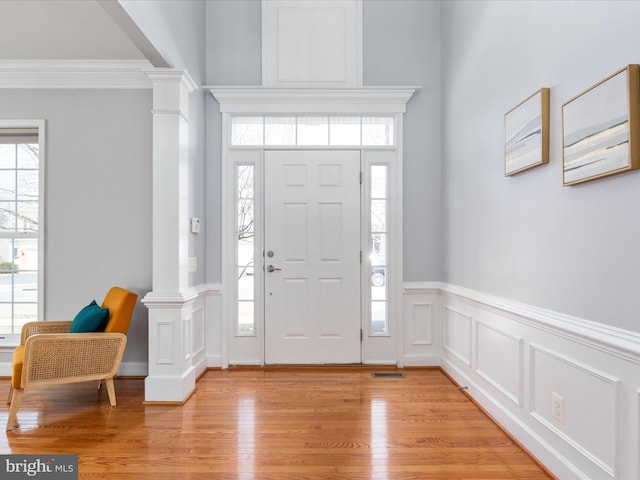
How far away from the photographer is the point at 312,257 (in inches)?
155

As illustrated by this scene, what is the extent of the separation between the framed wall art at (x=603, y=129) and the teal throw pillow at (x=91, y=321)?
305cm

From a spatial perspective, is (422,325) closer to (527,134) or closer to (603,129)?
(527,134)

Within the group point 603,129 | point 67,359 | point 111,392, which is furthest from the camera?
point 111,392

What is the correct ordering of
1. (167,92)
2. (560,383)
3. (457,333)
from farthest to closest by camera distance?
(457,333), (167,92), (560,383)

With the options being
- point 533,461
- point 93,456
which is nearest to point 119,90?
point 93,456

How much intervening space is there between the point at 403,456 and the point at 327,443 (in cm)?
44

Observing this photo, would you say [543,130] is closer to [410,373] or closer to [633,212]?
[633,212]

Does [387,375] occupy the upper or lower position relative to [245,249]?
lower

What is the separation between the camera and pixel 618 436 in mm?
1677

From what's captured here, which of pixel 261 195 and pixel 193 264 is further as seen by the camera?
pixel 261 195

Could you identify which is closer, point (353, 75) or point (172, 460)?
point (172, 460)

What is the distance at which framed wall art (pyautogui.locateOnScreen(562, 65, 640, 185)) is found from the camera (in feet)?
5.17

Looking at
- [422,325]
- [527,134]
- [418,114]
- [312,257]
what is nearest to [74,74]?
[312,257]

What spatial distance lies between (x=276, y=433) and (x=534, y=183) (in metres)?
2.10
